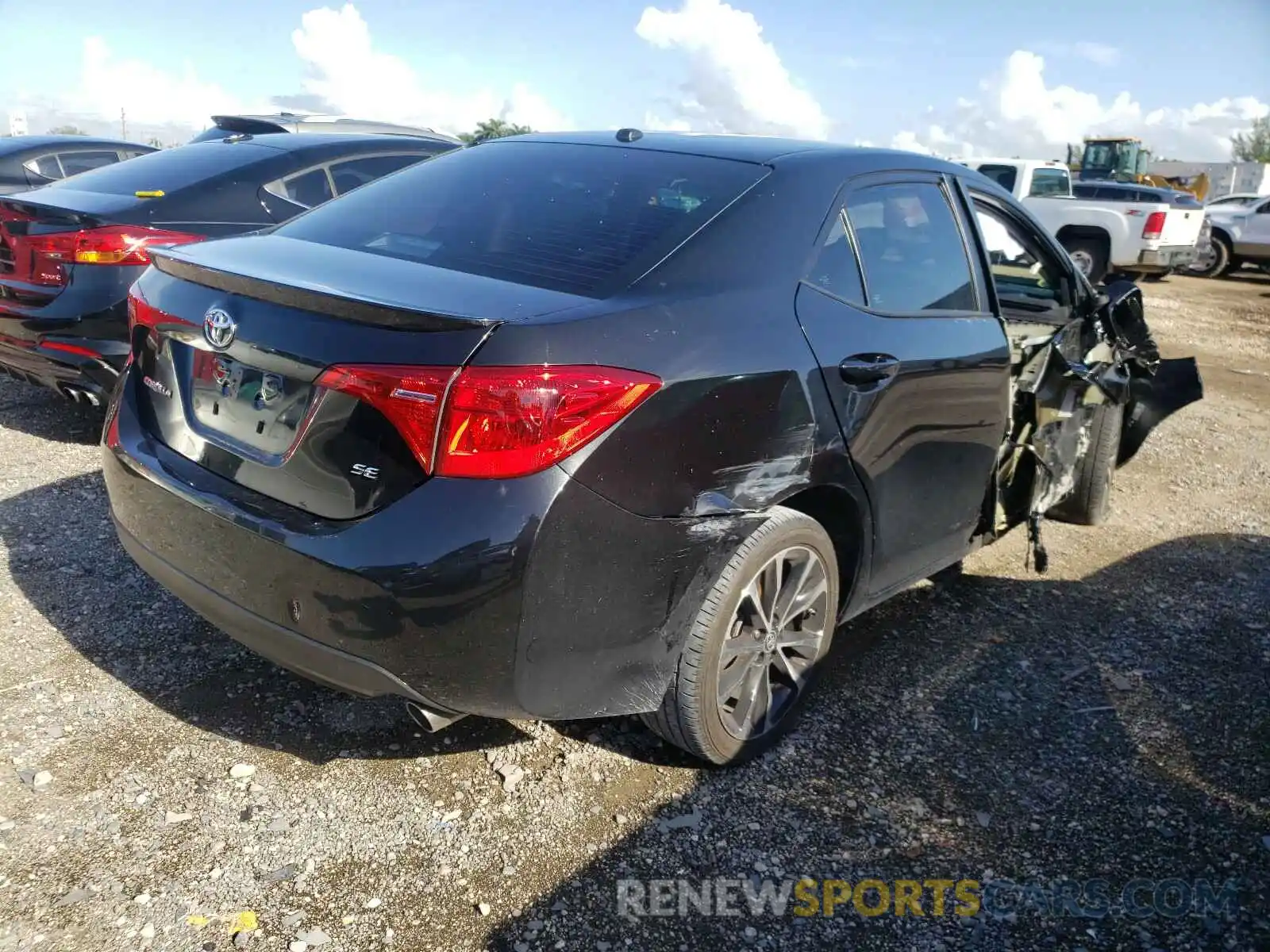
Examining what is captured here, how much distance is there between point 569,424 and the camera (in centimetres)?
211

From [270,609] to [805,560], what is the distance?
143 cm

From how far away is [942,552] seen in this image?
139 inches

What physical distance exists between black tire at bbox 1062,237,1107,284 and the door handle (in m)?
15.1

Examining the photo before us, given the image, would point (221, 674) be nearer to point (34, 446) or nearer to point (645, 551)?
point (645, 551)

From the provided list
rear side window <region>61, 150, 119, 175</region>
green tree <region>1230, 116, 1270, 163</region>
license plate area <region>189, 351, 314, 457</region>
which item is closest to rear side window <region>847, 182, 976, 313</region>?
license plate area <region>189, 351, 314, 457</region>

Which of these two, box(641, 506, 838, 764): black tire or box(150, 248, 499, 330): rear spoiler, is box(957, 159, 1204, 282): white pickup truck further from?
box(150, 248, 499, 330): rear spoiler

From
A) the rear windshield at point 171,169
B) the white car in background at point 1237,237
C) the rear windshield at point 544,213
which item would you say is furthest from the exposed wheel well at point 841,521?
the white car in background at point 1237,237

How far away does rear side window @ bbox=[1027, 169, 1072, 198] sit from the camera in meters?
16.2

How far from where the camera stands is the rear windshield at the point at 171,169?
5.19 metres

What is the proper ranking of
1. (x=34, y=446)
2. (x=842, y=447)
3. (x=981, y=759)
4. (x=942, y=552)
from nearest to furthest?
(x=842, y=447)
(x=981, y=759)
(x=942, y=552)
(x=34, y=446)

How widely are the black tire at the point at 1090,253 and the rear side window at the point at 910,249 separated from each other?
1435 centimetres

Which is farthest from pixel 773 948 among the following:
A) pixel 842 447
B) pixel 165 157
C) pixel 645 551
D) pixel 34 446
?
pixel 165 157

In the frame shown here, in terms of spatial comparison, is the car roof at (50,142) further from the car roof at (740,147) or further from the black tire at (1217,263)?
the black tire at (1217,263)

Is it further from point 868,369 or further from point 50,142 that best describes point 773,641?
point 50,142
